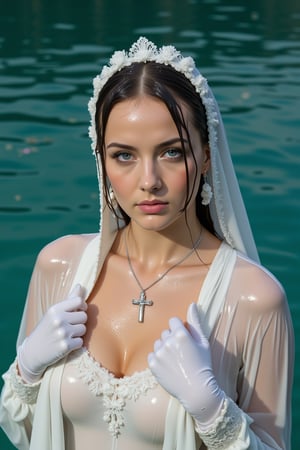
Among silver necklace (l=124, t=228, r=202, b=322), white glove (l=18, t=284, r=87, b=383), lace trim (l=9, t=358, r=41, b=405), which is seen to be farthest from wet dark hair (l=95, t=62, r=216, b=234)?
lace trim (l=9, t=358, r=41, b=405)

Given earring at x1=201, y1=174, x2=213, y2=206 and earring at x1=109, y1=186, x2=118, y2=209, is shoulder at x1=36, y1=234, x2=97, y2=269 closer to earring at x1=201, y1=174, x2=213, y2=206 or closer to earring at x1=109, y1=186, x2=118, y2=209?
earring at x1=109, y1=186, x2=118, y2=209

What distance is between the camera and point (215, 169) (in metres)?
3.02

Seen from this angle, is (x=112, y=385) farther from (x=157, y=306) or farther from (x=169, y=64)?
(x=169, y=64)

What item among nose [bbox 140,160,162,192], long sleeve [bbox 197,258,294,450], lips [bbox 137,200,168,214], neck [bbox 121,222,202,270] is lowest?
long sleeve [bbox 197,258,294,450]

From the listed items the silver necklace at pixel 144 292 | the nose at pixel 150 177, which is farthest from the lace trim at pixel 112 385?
the nose at pixel 150 177

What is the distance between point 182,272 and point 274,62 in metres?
7.71

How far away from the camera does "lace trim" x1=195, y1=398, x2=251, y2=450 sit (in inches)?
110

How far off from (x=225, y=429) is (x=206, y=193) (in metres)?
0.75

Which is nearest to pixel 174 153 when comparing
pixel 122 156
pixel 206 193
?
pixel 122 156

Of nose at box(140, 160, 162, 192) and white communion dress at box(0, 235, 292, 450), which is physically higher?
nose at box(140, 160, 162, 192)

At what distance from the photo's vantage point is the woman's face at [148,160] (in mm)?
2816

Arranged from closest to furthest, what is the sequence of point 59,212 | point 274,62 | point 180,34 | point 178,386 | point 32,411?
point 178,386, point 32,411, point 59,212, point 274,62, point 180,34

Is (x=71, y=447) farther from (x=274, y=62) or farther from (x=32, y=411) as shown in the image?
(x=274, y=62)

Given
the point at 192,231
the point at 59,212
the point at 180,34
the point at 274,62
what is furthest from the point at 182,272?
the point at 180,34
